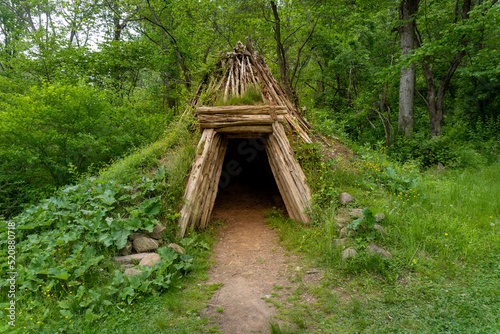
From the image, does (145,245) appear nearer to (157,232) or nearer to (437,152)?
(157,232)

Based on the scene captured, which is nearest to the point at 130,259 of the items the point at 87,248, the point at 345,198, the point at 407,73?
the point at 87,248

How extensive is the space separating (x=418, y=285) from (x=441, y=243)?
90 centimetres

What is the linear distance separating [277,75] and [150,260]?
10903 mm

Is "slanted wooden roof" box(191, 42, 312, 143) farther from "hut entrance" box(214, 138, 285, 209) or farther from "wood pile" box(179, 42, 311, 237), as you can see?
"hut entrance" box(214, 138, 285, 209)

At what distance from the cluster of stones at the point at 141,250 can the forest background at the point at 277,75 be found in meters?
2.51

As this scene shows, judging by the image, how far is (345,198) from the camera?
438cm

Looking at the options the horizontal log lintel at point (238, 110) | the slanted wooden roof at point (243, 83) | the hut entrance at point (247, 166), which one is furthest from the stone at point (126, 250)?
the hut entrance at point (247, 166)

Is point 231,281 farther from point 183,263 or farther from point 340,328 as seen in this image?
point 340,328

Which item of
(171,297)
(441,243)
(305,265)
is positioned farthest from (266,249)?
(441,243)

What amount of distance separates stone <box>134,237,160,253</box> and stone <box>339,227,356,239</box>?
272 cm

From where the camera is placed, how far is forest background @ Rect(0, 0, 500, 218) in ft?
21.9

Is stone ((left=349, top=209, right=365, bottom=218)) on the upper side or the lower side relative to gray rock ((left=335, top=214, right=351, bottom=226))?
upper

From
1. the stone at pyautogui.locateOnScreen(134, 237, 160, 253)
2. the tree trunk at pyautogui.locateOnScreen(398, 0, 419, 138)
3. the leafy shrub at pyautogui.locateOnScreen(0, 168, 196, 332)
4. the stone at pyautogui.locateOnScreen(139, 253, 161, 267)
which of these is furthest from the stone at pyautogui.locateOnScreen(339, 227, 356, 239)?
the tree trunk at pyautogui.locateOnScreen(398, 0, 419, 138)

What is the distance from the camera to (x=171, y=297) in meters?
3.07
